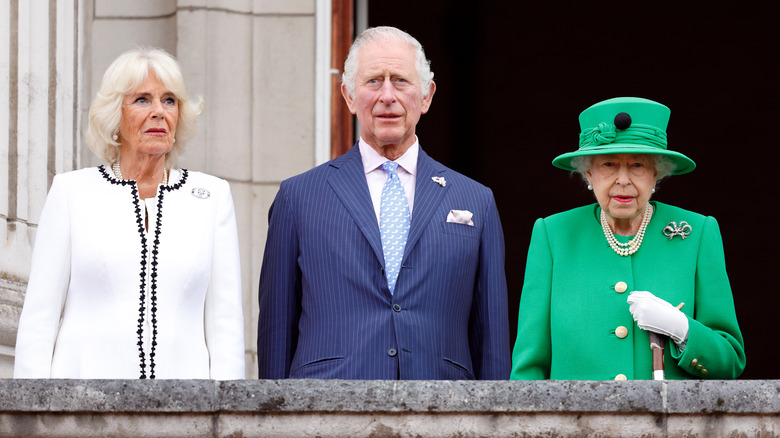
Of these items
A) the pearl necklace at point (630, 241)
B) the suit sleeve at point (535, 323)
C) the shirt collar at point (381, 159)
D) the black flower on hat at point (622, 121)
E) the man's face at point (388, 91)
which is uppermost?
the man's face at point (388, 91)

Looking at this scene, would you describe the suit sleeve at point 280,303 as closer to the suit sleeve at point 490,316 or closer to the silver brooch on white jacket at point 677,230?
the suit sleeve at point 490,316

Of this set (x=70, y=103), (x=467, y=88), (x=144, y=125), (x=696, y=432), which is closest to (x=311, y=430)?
(x=696, y=432)

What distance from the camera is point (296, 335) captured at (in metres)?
4.42

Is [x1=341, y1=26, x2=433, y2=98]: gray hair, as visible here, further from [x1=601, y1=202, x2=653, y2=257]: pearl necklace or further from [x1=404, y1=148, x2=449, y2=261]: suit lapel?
[x1=601, y1=202, x2=653, y2=257]: pearl necklace

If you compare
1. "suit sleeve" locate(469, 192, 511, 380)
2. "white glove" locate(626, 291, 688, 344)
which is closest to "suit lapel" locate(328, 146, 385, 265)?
"suit sleeve" locate(469, 192, 511, 380)

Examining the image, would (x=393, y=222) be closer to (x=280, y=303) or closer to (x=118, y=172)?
(x=280, y=303)

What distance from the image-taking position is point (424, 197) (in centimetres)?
445

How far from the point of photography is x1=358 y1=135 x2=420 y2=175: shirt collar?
4547 millimetres

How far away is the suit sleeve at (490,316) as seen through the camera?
443cm

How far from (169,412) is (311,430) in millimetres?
316

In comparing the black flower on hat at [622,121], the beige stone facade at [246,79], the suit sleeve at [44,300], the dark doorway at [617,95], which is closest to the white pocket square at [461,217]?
the black flower on hat at [622,121]

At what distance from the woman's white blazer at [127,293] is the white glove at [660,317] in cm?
108

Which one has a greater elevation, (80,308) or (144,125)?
(144,125)

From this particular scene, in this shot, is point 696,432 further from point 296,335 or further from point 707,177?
point 707,177
